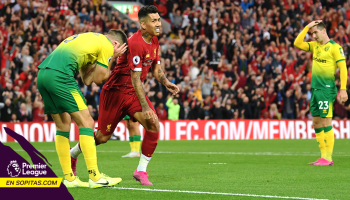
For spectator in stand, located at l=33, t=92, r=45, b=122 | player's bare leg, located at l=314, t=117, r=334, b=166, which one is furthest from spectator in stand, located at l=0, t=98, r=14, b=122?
player's bare leg, located at l=314, t=117, r=334, b=166

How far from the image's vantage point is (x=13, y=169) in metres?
5.65

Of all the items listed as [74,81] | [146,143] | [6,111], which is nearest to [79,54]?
[74,81]

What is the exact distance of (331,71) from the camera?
36.4 feet

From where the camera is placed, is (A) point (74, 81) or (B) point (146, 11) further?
(B) point (146, 11)

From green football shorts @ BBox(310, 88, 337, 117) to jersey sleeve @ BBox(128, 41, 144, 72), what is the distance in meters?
4.68

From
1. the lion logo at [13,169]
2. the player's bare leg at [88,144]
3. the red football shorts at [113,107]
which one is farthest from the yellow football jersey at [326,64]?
the lion logo at [13,169]

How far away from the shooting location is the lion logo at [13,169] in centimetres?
561

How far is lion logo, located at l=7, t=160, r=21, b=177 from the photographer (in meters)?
5.61

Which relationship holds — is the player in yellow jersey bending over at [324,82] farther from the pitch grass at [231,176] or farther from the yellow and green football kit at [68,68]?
the yellow and green football kit at [68,68]

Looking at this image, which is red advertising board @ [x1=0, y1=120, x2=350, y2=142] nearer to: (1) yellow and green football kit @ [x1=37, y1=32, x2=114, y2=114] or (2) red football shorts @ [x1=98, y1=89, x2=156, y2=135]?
(2) red football shorts @ [x1=98, y1=89, x2=156, y2=135]

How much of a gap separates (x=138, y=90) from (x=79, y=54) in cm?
109

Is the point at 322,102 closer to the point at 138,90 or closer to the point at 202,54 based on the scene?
the point at 138,90

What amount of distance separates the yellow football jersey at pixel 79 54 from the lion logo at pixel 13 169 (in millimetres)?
1624

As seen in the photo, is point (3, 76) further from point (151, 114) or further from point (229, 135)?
point (151, 114)
